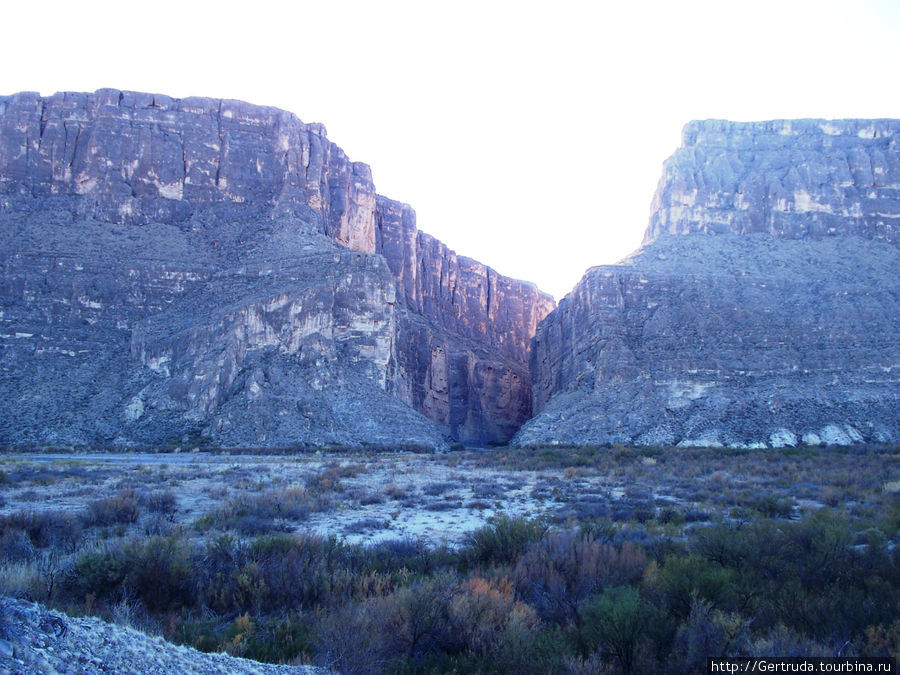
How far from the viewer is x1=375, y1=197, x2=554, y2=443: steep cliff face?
87.4 m

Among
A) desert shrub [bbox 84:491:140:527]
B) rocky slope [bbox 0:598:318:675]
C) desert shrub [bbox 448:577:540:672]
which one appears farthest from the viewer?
desert shrub [bbox 84:491:140:527]

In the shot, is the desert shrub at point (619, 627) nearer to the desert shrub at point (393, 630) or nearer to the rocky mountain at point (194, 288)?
the desert shrub at point (393, 630)

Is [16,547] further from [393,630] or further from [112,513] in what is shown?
[393,630]

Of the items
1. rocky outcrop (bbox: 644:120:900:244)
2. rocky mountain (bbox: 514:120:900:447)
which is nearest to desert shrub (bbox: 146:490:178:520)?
rocky mountain (bbox: 514:120:900:447)

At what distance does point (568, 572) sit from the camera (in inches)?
344

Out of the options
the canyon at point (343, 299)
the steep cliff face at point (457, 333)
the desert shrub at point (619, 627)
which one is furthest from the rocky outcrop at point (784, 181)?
the desert shrub at point (619, 627)

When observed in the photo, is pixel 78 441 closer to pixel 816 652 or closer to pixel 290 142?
pixel 290 142

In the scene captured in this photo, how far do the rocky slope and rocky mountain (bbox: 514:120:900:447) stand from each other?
164ft

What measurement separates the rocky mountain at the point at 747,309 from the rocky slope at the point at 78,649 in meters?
50.0

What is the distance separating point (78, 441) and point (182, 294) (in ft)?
63.9

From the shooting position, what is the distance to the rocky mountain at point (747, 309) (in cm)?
5309

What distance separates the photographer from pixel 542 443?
56.0 meters

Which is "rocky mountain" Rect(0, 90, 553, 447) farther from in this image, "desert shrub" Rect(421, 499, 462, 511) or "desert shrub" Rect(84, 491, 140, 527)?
"desert shrub" Rect(84, 491, 140, 527)

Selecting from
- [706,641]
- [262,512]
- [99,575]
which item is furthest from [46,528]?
[706,641]
